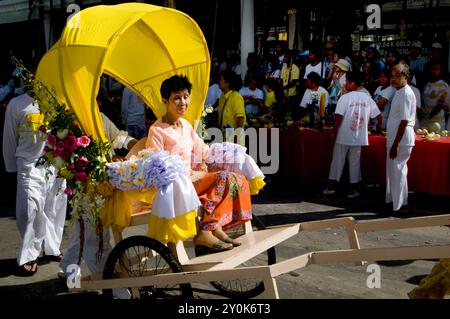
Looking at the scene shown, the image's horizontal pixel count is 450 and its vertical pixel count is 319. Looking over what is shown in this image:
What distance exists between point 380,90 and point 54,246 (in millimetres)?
6090

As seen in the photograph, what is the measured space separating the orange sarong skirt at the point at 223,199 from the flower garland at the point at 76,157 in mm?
770

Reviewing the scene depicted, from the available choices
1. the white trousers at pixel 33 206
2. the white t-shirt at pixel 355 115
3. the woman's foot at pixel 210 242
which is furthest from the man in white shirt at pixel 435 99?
the white trousers at pixel 33 206

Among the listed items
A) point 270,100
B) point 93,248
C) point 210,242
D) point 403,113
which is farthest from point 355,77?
point 93,248

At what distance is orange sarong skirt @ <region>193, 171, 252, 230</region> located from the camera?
4.37m

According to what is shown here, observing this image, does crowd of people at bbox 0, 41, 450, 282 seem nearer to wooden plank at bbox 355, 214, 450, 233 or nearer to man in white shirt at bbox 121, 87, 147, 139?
man in white shirt at bbox 121, 87, 147, 139

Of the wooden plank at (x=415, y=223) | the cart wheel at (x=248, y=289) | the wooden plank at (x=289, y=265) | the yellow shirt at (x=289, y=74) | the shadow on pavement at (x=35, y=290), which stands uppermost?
the yellow shirt at (x=289, y=74)

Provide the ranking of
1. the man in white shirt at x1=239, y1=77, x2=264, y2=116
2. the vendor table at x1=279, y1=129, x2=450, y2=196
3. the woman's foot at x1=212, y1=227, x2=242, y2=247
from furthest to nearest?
the man in white shirt at x1=239, y1=77, x2=264, y2=116 < the vendor table at x1=279, y1=129, x2=450, y2=196 < the woman's foot at x1=212, y1=227, x2=242, y2=247

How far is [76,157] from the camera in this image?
435 cm

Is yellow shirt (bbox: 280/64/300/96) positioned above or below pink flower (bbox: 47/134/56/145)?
above

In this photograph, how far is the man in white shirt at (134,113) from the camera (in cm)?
1126

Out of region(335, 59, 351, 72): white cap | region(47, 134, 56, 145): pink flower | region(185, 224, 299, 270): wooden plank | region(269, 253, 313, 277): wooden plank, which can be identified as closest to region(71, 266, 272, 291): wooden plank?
region(269, 253, 313, 277): wooden plank

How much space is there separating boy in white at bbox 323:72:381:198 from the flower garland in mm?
4946

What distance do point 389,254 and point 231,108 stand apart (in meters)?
6.03

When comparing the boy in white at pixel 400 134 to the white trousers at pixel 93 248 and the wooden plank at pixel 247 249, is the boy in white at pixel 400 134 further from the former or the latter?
the white trousers at pixel 93 248
